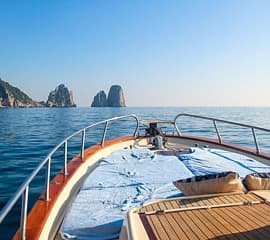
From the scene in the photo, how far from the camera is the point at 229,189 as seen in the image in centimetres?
228

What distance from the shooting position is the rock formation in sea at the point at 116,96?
121 m

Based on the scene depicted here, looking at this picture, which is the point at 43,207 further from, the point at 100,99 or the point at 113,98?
the point at 100,99

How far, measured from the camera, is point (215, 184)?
2270 mm

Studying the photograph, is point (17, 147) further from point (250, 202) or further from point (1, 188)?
point (250, 202)

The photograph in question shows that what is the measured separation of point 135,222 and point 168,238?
27cm

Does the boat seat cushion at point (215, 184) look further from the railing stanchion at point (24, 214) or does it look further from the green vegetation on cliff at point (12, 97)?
the green vegetation on cliff at point (12, 97)

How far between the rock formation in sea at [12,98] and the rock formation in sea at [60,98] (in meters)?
7.72

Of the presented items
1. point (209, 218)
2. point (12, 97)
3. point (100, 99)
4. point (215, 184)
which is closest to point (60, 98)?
point (100, 99)

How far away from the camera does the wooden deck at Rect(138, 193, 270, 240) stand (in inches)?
64.8

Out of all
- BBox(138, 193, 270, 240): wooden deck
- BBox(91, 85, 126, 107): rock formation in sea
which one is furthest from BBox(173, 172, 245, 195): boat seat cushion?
BBox(91, 85, 126, 107): rock formation in sea

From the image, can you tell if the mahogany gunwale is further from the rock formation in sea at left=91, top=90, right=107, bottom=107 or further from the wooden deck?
the rock formation in sea at left=91, top=90, right=107, bottom=107

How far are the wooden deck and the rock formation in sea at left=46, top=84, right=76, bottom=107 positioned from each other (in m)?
130

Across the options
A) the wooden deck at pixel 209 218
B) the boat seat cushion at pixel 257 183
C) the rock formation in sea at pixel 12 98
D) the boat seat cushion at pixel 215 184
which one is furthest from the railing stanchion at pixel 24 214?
the rock formation in sea at pixel 12 98

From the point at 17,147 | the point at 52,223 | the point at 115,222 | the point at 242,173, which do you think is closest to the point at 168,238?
the point at 115,222
